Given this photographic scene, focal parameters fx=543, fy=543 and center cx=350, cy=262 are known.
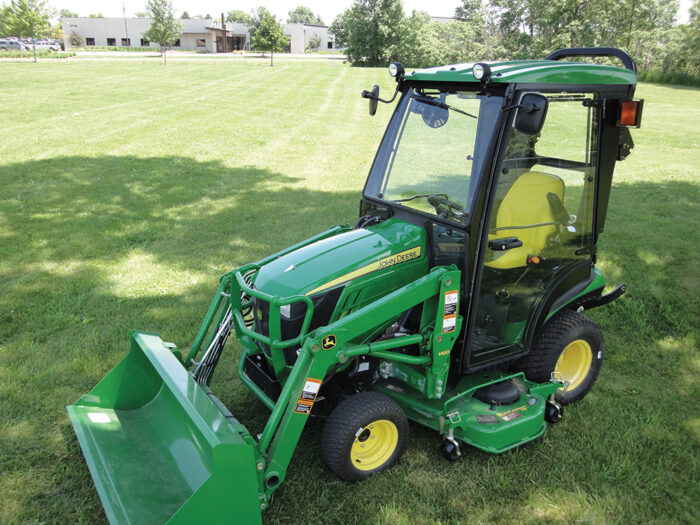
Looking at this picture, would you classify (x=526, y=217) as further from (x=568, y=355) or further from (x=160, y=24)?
(x=160, y=24)

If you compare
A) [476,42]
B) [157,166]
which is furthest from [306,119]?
[476,42]

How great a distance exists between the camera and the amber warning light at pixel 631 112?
366 centimetres

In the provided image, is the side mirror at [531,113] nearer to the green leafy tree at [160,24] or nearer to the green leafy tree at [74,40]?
the green leafy tree at [160,24]

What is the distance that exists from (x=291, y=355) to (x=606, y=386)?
2698mm

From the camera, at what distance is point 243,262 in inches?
257

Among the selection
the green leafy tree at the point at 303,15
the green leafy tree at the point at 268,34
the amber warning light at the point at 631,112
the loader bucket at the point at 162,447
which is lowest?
the loader bucket at the point at 162,447

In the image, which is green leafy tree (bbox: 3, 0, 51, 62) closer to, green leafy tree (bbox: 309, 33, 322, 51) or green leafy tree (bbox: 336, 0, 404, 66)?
green leafy tree (bbox: 336, 0, 404, 66)

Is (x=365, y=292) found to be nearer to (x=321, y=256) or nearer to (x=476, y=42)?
(x=321, y=256)

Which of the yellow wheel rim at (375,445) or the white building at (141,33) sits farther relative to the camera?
the white building at (141,33)

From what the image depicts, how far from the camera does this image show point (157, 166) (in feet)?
35.8

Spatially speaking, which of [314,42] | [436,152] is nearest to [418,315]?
[436,152]

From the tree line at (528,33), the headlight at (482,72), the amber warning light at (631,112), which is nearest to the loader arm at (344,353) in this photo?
the headlight at (482,72)

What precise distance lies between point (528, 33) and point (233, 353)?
142ft

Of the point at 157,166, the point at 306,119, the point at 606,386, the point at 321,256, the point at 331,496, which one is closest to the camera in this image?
the point at 331,496
